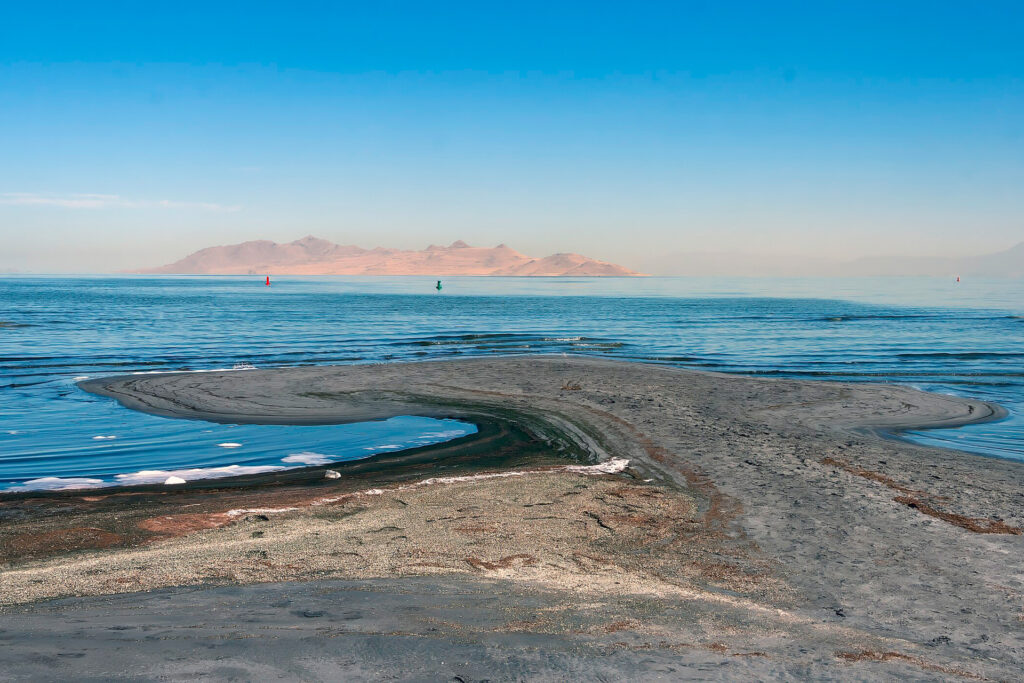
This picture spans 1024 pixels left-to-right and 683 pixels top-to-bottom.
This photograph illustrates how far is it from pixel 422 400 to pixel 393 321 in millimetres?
34701

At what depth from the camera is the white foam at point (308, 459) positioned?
13.1 m

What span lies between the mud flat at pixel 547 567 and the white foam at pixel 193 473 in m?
0.70

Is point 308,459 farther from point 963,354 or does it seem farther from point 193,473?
point 963,354

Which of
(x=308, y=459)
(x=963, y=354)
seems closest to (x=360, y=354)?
(x=308, y=459)

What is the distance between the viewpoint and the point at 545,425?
1636 centimetres

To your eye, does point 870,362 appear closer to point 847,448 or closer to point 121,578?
point 847,448

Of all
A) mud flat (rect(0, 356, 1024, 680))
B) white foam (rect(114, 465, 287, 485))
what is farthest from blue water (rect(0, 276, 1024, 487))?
mud flat (rect(0, 356, 1024, 680))

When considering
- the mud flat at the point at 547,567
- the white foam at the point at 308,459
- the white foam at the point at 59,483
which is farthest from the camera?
the white foam at the point at 308,459

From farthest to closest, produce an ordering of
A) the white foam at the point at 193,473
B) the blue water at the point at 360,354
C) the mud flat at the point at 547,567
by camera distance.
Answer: the blue water at the point at 360,354, the white foam at the point at 193,473, the mud flat at the point at 547,567

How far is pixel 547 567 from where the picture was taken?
7.51 metres

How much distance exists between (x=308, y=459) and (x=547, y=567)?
715 centimetres

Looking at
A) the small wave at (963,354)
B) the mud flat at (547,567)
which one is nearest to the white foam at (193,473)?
the mud flat at (547,567)

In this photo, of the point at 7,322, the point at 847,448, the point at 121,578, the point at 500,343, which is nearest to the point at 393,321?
the point at 500,343

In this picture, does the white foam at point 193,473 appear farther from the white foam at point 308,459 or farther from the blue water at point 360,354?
the white foam at point 308,459
